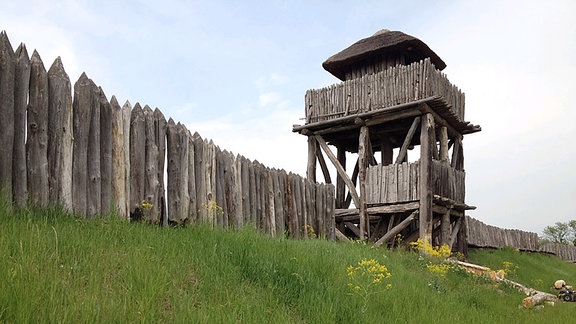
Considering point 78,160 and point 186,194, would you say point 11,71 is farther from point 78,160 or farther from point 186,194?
point 186,194

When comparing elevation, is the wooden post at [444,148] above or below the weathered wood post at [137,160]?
above

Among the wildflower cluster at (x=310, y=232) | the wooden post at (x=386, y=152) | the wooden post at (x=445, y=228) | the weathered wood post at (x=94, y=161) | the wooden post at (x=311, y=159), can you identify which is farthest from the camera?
the wooden post at (x=386, y=152)

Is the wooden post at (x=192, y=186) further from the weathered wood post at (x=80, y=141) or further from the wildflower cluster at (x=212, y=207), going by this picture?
Answer: the weathered wood post at (x=80, y=141)

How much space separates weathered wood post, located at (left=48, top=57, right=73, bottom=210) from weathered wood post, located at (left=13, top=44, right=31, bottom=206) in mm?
317

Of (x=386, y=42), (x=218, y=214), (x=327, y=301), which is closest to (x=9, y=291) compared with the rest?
(x=327, y=301)

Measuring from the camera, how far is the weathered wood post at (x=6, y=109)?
195 inches

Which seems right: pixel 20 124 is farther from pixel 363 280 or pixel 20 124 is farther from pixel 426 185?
pixel 426 185

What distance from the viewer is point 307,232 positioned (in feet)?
35.9

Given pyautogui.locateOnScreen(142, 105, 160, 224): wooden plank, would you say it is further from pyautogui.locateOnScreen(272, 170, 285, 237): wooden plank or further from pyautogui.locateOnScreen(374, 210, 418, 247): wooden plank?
pyautogui.locateOnScreen(374, 210, 418, 247): wooden plank

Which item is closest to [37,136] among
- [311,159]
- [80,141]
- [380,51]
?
[80,141]

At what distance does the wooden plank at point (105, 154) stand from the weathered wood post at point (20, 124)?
1064 mm

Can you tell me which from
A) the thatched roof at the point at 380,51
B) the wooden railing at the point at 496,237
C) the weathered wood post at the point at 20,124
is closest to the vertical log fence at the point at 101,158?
the weathered wood post at the point at 20,124

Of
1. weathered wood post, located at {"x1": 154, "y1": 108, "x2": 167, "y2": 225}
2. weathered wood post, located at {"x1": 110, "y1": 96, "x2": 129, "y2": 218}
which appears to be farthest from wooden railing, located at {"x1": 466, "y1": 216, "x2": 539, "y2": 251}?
weathered wood post, located at {"x1": 110, "y1": 96, "x2": 129, "y2": 218}

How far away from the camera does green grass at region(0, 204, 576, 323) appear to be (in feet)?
9.91
